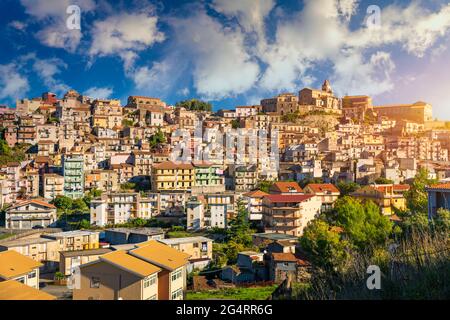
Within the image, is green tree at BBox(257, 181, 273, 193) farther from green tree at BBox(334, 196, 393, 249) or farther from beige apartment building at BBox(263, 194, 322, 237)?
green tree at BBox(334, 196, 393, 249)

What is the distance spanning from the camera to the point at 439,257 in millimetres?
3080

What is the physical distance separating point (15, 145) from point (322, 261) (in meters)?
14.6

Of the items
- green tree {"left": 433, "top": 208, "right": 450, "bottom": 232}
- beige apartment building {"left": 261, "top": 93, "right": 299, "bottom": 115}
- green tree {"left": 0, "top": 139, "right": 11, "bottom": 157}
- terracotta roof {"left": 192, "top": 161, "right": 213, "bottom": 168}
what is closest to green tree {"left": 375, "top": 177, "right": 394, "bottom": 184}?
terracotta roof {"left": 192, "top": 161, "right": 213, "bottom": 168}

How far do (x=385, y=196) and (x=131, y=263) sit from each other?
8.91 meters

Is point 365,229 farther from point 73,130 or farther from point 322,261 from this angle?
point 73,130

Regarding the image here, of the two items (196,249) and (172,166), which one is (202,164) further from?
(196,249)

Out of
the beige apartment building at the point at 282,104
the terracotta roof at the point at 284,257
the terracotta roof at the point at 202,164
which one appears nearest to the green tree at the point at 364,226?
the terracotta roof at the point at 284,257

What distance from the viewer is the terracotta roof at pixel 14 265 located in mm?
5652

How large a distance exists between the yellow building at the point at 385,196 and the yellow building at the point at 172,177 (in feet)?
17.8

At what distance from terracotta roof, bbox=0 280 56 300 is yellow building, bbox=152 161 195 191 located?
1068cm

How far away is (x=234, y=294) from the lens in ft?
23.0

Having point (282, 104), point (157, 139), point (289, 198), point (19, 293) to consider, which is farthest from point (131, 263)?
point (282, 104)

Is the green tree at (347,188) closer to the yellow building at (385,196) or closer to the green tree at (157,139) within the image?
the yellow building at (385,196)
